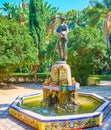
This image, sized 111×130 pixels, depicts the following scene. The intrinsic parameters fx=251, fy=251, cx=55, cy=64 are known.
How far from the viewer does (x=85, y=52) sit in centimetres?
2461

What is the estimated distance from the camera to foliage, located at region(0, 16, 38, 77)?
20.5 meters

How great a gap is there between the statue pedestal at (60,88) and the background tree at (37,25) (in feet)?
49.4

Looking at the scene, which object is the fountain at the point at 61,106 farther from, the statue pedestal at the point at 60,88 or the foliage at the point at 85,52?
the foliage at the point at 85,52

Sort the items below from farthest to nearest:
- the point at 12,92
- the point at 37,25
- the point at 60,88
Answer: the point at 37,25 < the point at 12,92 < the point at 60,88

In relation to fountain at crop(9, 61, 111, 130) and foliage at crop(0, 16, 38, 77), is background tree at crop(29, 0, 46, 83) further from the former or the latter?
fountain at crop(9, 61, 111, 130)

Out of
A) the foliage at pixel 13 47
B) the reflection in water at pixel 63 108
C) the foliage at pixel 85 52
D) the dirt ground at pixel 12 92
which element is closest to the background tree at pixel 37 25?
the foliage at pixel 85 52

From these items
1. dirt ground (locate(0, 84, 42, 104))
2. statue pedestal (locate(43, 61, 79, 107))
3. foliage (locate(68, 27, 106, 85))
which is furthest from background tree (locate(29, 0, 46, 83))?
statue pedestal (locate(43, 61, 79, 107))

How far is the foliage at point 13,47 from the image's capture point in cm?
2045

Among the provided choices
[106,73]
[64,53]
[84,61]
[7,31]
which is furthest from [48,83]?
[106,73]

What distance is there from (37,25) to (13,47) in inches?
301

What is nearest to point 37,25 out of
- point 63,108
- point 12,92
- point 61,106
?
point 12,92

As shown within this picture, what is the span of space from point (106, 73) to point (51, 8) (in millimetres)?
14753

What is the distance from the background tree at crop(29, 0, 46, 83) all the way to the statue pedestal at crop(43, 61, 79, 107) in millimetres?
15050

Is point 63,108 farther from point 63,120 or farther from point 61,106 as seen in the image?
point 63,120
